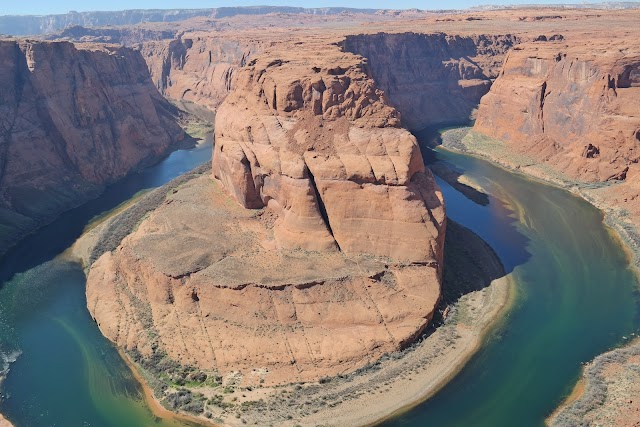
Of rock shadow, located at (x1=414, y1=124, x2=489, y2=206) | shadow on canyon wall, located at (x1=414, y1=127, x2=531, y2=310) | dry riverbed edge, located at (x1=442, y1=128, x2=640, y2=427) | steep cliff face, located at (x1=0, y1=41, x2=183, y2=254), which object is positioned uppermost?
steep cliff face, located at (x1=0, y1=41, x2=183, y2=254)

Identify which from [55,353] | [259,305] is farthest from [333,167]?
[55,353]

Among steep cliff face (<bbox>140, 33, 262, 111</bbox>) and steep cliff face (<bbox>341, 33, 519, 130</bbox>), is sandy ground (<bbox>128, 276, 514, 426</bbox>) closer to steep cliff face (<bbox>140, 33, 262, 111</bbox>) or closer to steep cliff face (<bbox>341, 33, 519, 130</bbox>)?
steep cliff face (<bbox>341, 33, 519, 130</bbox>)

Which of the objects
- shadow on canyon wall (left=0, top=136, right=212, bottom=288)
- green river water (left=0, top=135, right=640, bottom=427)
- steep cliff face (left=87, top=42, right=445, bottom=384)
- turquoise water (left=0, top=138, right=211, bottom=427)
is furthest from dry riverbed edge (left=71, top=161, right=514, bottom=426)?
shadow on canyon wall (left=0, top=136, right=212, bottom=288)

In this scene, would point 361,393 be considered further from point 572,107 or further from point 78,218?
point 572,107

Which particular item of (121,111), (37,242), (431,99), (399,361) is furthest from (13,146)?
(431,99)

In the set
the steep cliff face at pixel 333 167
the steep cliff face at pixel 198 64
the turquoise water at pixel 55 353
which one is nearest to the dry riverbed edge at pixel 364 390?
the turquoise water at pixel 55 353

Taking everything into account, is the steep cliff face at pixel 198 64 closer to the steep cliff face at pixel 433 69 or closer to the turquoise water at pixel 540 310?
the steep cliff face at pixel 433 69

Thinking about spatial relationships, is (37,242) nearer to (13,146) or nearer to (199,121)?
(13,146)
